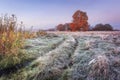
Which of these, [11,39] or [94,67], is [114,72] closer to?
[94,67]

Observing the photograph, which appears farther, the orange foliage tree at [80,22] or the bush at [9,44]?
the orange foliage tree at [80,22]

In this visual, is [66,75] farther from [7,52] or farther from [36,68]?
[7,52]

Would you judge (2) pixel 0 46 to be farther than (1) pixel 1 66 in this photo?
Yes

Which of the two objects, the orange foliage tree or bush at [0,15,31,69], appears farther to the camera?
the orange foliage tree

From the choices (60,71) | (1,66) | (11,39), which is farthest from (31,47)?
(60,71)

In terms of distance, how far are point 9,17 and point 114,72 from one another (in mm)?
4603

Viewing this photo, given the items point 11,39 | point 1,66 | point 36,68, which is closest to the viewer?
A: point 36,68

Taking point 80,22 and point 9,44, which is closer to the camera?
point 9,44

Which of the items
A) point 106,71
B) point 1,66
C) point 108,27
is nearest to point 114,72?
point 106,71

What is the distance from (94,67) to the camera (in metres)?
6.52

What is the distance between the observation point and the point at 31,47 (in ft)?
32.5

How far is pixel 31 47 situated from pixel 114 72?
4331 mm

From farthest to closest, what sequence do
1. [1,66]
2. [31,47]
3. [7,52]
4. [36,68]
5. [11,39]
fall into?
[31,47]
[11,39]
[7,52]
[1,66]
[36,68]

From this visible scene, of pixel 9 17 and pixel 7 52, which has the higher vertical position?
pixel 9 17
